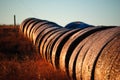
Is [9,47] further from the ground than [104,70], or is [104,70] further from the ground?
[104,70]

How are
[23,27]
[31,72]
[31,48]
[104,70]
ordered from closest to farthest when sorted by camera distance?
1. [104,70]
2. [31,72]
3. [31,48]
4. [23,27]

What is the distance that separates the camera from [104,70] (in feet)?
8.04

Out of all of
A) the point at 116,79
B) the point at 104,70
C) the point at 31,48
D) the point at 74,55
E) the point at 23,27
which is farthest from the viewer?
the point at 23,27

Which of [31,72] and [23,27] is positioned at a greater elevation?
A: [31,72]

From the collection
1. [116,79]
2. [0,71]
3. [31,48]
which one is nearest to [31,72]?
[0,71]

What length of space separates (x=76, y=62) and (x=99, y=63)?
826 millimetres

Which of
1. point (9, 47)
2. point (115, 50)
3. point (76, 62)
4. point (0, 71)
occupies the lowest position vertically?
point (9, 47)

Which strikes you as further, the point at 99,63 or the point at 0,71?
the point at 0,71

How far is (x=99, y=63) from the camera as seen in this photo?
263cm

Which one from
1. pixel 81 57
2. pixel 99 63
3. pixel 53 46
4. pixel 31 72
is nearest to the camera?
pixel 99 63

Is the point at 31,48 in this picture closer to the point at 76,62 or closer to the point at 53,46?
the point at 53,46

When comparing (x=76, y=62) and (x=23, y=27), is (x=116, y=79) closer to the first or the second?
(x=76, y=62)

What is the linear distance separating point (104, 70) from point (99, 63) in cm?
19

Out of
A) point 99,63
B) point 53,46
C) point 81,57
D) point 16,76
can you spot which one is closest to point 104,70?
point 99,63
